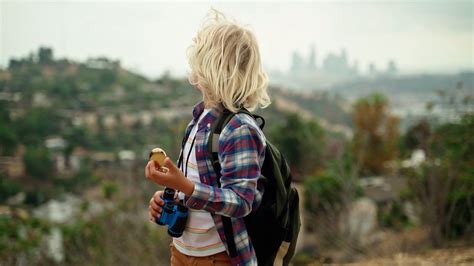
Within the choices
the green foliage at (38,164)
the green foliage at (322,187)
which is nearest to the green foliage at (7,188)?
the green foliage at (38,164)

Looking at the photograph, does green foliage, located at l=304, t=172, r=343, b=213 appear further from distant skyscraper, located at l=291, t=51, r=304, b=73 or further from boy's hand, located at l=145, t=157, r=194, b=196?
distant skyscraper, located at l=291, t=51, r=304, b=73

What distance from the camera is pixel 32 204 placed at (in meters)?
19.0

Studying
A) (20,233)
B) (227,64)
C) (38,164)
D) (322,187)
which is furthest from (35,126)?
(227,64)

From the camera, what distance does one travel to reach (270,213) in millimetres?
1432

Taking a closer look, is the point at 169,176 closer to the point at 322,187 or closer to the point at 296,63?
the point at 322,187

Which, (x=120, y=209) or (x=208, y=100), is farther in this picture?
(x=120, y=209)

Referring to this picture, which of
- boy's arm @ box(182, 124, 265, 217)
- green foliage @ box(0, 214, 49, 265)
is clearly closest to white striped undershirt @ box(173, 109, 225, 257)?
boy's arm @ box(182, 124, 265, 217)

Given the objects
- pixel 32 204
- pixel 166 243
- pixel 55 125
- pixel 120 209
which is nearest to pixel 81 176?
pixel 32 204

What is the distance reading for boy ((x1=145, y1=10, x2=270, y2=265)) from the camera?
133 cm

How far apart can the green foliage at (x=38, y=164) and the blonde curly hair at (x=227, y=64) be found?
2113cm

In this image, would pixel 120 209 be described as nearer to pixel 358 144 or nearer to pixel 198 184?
pixel 198 184

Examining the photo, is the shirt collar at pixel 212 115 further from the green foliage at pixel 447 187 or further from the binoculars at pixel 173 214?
the green foliage at pixel 447 187

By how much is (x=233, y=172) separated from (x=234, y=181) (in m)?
0.02

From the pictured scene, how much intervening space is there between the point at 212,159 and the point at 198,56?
0.28 meters
